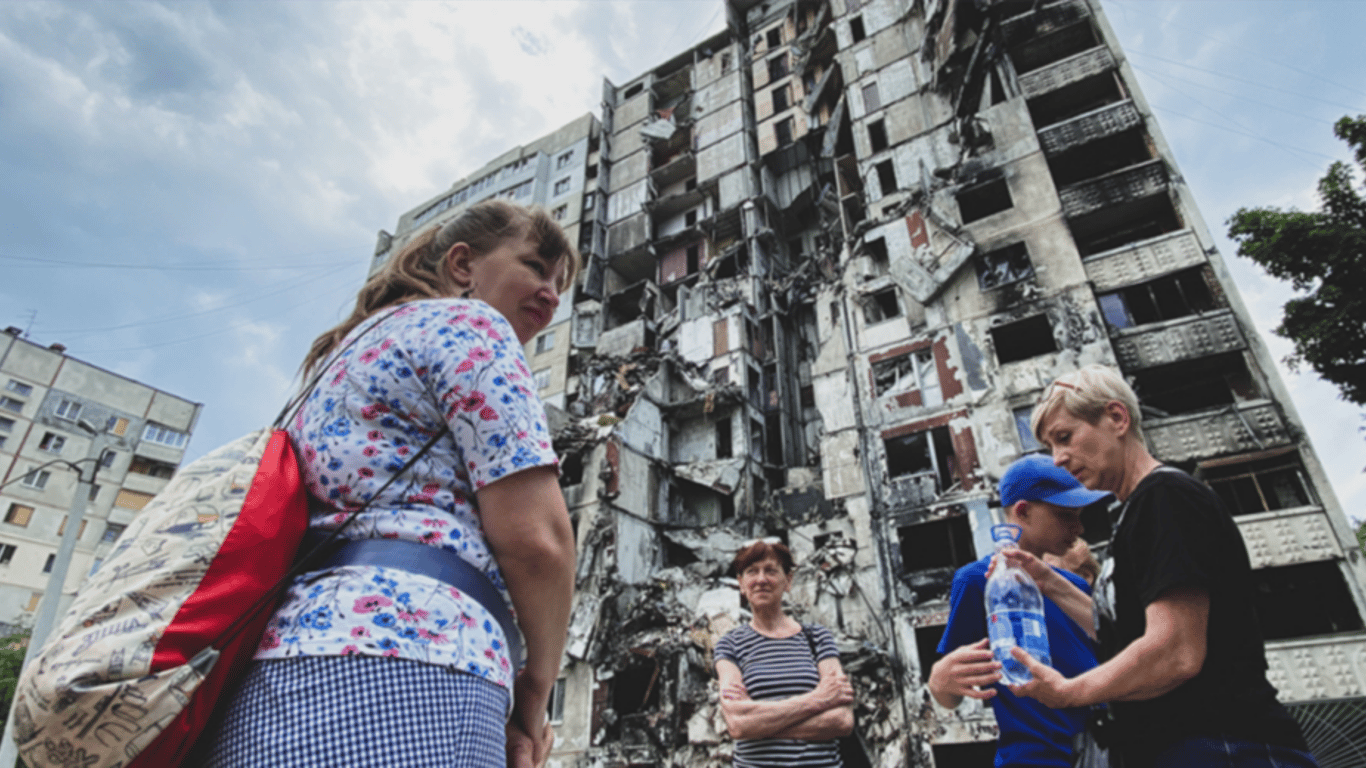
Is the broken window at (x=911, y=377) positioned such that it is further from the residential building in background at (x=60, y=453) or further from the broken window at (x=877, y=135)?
the residential building in background at (x=60, y=453)

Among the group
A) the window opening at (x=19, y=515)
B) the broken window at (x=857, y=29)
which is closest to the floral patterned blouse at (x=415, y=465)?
the broken window at (x=857, y=29)

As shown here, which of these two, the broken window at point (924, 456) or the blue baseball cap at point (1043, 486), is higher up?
the broken window at point (924, 456)

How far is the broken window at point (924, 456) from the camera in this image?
68.4 feet

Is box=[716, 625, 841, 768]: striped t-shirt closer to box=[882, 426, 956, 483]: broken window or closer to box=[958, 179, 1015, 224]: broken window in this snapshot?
box=[882, 426, 956, 483]: broken window

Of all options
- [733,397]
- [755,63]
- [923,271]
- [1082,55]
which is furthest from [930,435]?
[755,63]

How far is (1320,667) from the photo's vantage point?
14.4m

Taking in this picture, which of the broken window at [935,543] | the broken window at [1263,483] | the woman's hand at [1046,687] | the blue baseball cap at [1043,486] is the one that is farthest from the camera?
the broken window at [935,543]

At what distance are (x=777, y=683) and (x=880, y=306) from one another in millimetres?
22880

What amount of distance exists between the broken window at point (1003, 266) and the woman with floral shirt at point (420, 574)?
78.4 ft

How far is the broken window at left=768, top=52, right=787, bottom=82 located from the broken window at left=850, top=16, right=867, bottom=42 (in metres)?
8.47

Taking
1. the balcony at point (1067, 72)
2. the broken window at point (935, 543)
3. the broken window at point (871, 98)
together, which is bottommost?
the broken window at point (935, 543)

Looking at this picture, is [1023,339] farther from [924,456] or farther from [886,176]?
[886,176]

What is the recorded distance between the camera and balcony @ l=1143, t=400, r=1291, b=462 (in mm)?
17078

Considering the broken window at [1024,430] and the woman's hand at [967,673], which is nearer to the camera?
the woman's hand at [967,673]
